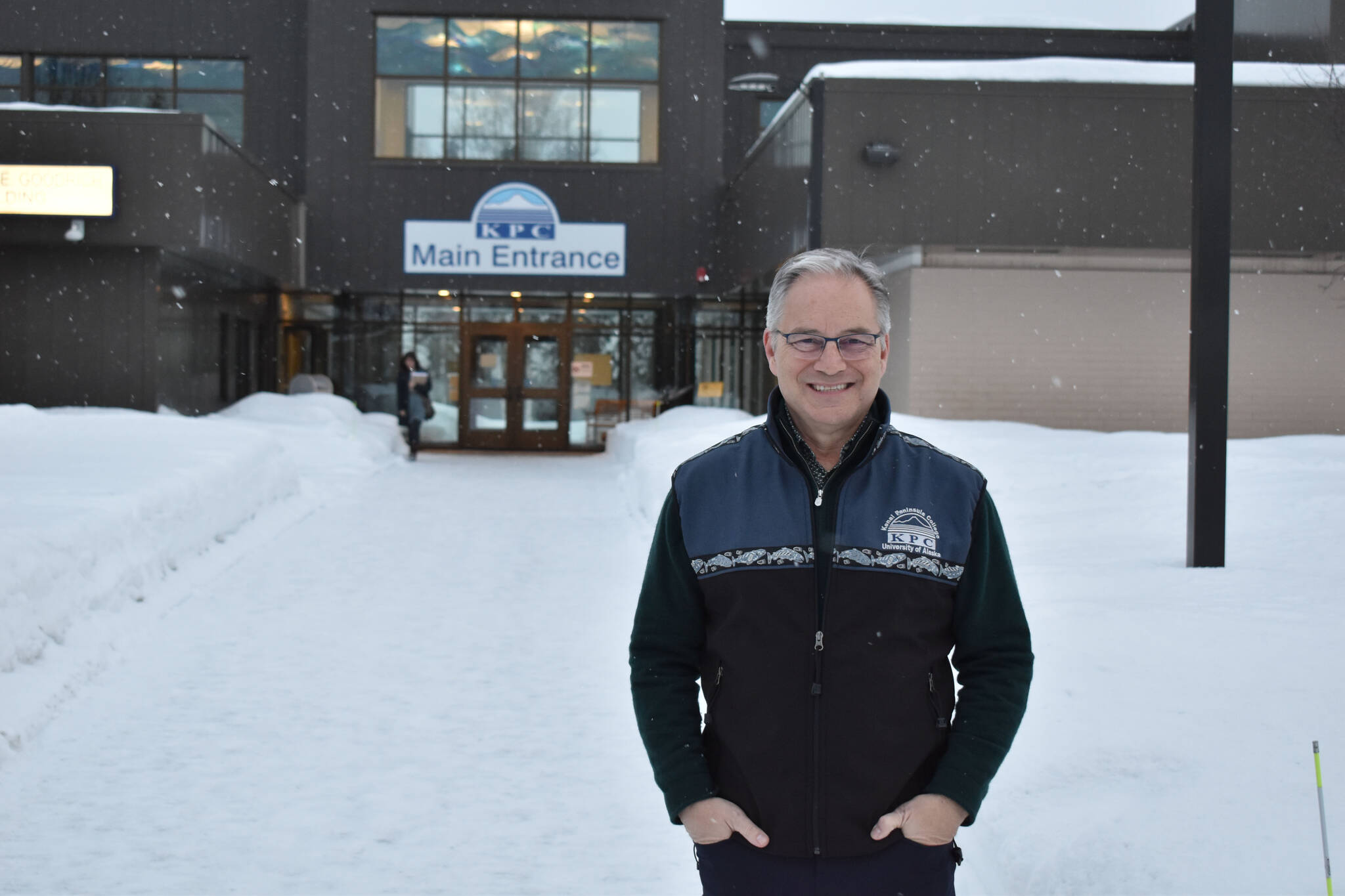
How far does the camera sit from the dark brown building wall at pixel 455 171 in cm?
2464

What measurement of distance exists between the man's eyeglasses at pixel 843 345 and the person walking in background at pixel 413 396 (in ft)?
64.6

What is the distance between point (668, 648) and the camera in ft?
7.70

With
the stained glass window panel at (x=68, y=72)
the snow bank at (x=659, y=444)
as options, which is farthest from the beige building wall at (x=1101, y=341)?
the stained glass window panel at (x=68, y=72)

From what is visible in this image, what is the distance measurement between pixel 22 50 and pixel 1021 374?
2020 cm

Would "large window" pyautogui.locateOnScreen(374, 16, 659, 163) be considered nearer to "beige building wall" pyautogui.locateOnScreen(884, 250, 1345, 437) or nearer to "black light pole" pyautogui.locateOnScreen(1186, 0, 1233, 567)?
"beige building wall" pyautogui.locateOnScreen(884, 250, 1345, 437)

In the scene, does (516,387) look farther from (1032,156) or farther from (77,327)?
(1032,156)

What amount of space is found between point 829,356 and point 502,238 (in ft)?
75.7

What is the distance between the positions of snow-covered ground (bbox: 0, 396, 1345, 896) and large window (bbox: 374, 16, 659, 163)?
46.6ft

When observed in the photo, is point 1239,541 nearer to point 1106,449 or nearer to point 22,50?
point 1106,449

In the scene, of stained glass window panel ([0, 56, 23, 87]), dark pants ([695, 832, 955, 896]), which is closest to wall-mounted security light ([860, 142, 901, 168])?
dark pants ([695, 832, 955, 896])

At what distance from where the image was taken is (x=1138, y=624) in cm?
588

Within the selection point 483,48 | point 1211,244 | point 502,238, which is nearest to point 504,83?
point 483,48

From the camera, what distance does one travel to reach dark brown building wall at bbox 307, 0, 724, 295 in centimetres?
2464

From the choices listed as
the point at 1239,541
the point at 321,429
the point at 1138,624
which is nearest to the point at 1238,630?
the point at 1138,624
